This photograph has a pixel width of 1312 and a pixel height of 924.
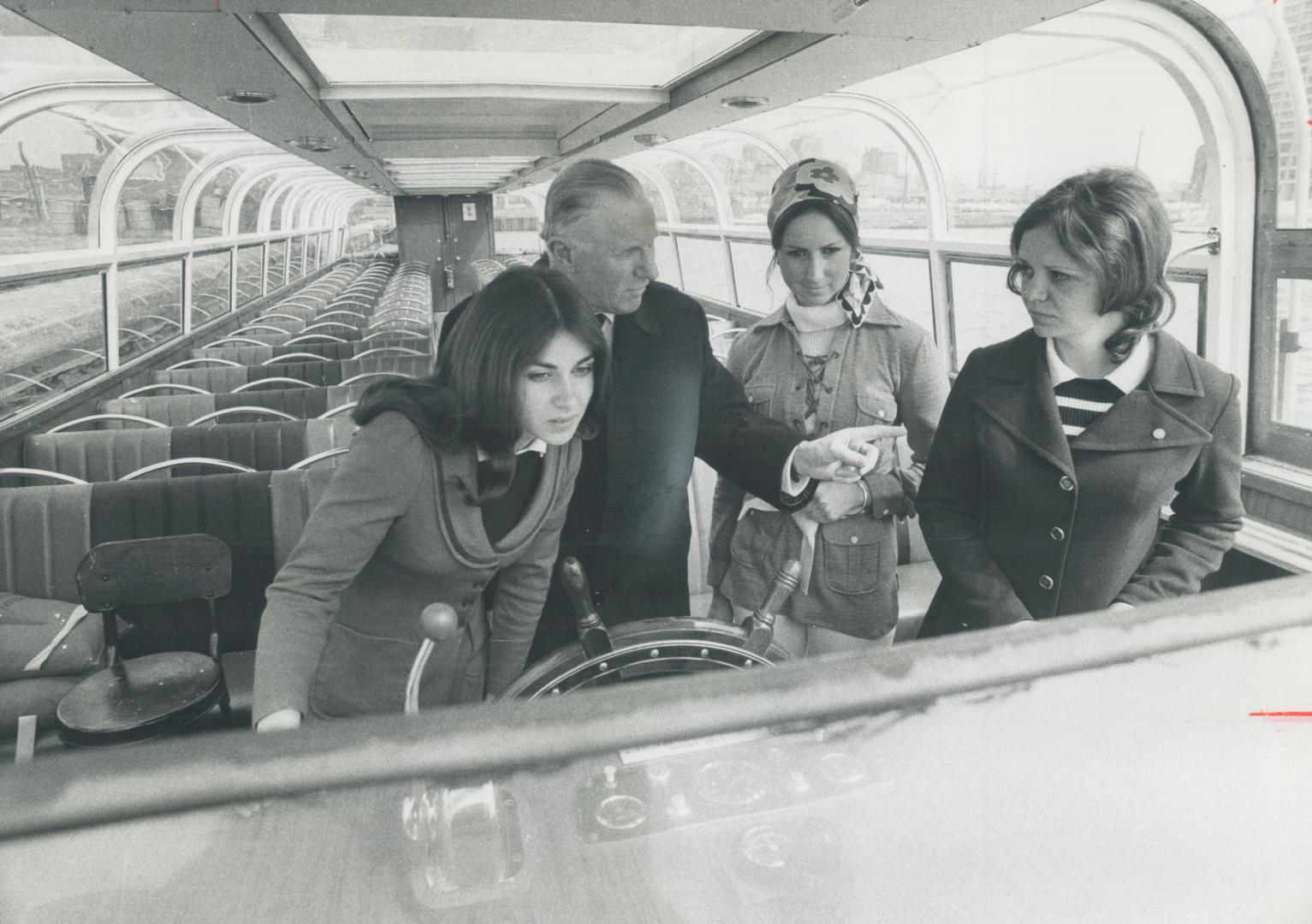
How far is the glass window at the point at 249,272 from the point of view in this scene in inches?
305

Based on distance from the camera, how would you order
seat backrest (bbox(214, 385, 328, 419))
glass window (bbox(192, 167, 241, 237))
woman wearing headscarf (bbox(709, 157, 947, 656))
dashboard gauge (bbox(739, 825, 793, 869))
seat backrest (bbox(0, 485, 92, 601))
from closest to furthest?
1. dashboard gauge (bbox(739, 825, 793, 869))
2. woman wearing headscarf (bbox(709, 157, 947, 656))
3. seat backrest (bbox(0, 485, 92, 601))
4. seat backrest (bbox(214, 385, 328, 419))
5. glass window (bbox(192, 167, 241, 237))

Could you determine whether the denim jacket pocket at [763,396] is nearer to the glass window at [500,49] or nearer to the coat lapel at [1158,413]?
the coat lapel at [1158,413]

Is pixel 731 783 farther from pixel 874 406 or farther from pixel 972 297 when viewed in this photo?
pixel 972 297

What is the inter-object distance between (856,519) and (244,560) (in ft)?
5.65

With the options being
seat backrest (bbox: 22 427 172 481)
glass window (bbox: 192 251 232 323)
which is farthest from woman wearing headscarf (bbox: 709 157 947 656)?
glass window (bbox: 192 251 232 323)

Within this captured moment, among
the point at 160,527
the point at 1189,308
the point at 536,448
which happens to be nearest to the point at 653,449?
the point at 536,448

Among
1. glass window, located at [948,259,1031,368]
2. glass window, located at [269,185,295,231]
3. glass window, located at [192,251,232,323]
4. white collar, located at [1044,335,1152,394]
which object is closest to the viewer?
white collar, located at [1044,335,1152,394]

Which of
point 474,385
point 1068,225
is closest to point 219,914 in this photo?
point 474,385

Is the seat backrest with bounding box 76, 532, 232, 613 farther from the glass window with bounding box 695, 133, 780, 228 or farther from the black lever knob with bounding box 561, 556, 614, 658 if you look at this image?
the glass window with bounding box 695, 133, 780, 228

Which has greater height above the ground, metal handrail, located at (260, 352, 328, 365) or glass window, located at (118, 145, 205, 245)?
glass window, located at (118, 145, 205, 245)

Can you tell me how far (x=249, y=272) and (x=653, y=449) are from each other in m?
8.30

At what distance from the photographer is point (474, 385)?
1031 mm

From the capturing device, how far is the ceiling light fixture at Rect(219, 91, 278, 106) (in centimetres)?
208

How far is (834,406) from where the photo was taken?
4.51 feet
